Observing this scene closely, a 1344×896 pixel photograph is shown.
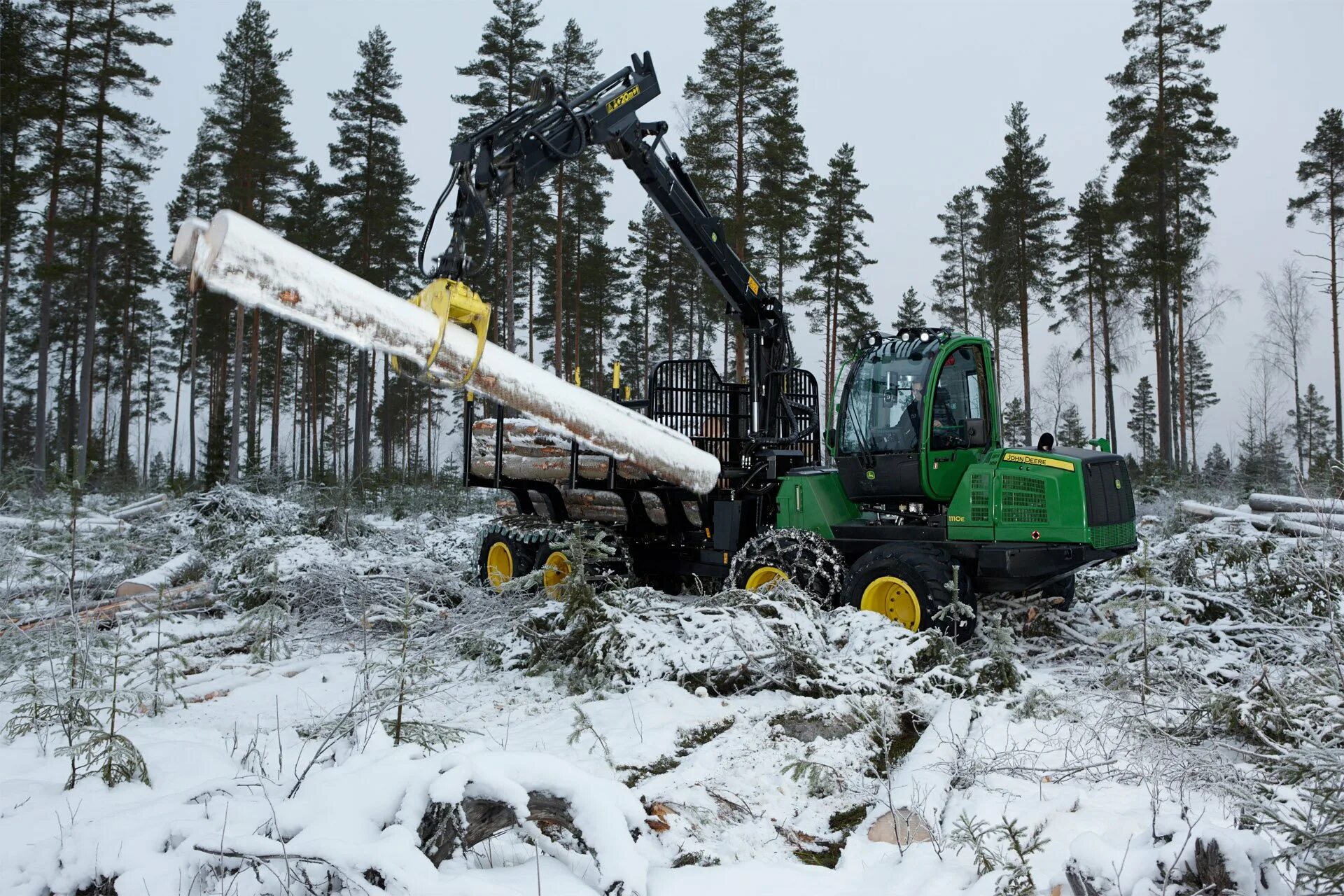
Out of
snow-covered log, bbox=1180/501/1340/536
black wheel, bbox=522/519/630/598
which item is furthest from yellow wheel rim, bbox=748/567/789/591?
snow-covered log, bbox=1180/501/1340/536

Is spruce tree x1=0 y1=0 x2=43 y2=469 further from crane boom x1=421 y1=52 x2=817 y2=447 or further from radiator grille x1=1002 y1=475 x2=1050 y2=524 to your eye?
radiator grille x1=1002 y1=475 x2=1050 y2=524

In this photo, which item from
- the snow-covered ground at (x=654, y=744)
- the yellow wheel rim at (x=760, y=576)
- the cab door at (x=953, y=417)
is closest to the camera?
the snow-covered ground at (x=654, y=744)

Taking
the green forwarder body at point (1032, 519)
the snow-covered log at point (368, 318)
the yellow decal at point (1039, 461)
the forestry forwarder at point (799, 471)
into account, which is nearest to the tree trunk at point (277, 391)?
the forestry forwarder at point (799, 471)

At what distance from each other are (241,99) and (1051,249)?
88.8ft

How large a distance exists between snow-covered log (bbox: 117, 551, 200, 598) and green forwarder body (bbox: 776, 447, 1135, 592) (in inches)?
262

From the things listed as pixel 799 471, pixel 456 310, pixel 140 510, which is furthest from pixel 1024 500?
pixel 140 510

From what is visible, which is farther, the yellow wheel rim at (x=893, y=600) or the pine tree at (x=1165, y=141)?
the pine tree at (x=1165, y=141)

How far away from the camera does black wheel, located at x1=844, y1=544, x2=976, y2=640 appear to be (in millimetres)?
6340

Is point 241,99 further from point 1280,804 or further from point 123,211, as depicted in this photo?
point 1280,804

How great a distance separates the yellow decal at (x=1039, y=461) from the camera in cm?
642

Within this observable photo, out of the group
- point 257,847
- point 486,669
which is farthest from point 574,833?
point 486,669

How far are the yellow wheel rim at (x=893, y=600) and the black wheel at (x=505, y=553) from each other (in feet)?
12.4

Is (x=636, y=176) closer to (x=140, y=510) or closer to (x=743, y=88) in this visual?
(x=140, y=510)

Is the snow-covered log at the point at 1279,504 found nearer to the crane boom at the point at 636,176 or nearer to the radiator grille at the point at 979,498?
the radiator grille at the point at 979,498
